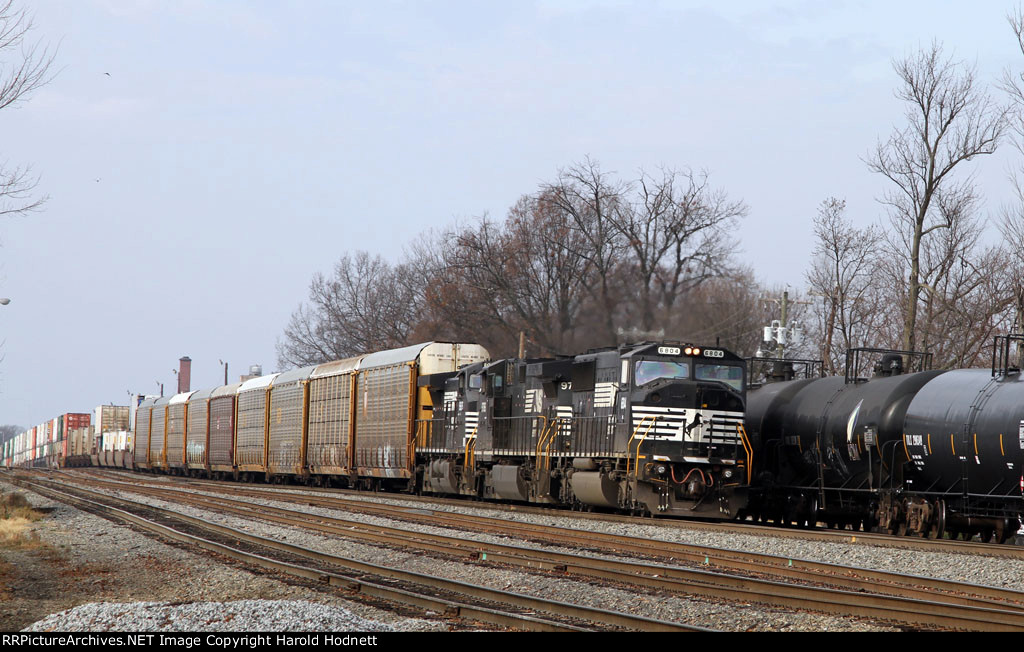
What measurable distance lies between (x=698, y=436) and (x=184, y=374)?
104601 mm

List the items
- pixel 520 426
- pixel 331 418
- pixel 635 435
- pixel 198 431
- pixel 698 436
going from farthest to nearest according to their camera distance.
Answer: pixel 198 431
pixel 331 418
pixel 520 426
pixel 698 436
pixel 635 435

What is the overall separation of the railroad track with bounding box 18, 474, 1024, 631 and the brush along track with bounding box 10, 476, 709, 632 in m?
1.67

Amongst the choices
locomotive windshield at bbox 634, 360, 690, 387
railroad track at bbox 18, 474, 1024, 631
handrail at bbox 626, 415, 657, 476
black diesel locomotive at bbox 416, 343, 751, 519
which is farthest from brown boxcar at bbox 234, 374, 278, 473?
locomotive windshield at bbox 634, 360, 690, 387

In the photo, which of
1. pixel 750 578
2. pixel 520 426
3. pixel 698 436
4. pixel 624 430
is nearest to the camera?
pixel 750 578

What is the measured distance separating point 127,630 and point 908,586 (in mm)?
7751

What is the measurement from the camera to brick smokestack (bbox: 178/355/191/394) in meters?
117

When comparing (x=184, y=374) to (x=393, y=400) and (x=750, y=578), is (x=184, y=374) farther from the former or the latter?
(x=750, y=578)

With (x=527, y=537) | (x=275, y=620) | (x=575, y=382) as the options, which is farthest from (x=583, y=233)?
(x=275, y=620)

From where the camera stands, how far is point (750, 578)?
11.8 metres

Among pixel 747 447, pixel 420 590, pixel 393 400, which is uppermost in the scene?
pixel 393 400

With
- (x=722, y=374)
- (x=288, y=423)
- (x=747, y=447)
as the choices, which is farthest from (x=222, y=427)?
(x=747, y=447)

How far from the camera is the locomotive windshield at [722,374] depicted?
21250 mm

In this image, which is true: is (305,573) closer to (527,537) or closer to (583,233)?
(527,537)

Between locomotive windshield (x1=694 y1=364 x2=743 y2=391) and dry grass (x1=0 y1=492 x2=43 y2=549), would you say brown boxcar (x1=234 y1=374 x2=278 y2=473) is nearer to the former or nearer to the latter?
dry grass (x1=0 y1=492 x2=43 y2=549)
